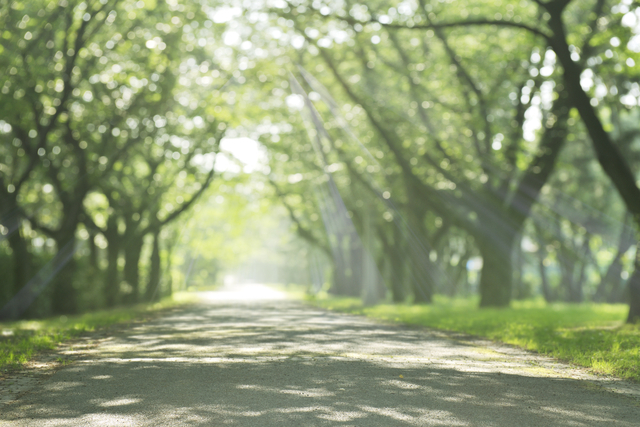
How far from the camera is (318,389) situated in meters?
6.64

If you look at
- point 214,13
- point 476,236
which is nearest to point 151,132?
point 214,13

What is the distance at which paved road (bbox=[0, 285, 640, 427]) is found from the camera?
548 cm

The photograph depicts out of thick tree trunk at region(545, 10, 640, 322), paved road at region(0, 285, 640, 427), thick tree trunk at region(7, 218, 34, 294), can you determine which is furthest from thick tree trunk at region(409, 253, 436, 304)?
paved road at region(0, 285, 640, 427)

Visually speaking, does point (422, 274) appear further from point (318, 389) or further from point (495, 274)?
point (318, 389)

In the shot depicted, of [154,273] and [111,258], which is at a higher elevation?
[111,258]

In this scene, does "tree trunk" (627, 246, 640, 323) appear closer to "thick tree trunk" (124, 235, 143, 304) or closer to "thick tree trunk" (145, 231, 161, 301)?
"thick tree trunk" (124, 235, 143, 304)

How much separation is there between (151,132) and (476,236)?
1311cm

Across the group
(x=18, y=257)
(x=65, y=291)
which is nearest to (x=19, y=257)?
(x=18, y=257)

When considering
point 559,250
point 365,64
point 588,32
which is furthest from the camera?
point 559,250

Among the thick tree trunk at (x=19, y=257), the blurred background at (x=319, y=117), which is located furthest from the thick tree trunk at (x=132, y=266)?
the thick tree trunk at (x=19, y=257)

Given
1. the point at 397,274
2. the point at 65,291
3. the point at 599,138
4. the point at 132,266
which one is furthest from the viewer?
the point at 397,274

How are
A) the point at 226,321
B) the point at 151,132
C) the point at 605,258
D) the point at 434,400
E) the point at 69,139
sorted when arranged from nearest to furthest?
the point at 434,400 < the point at 226,321 < the point at 69,139 < the point at 151,132 < the point at 605,258

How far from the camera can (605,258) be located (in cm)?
5522

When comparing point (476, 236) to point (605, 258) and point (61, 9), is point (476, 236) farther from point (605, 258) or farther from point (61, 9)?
point (605, 258)
